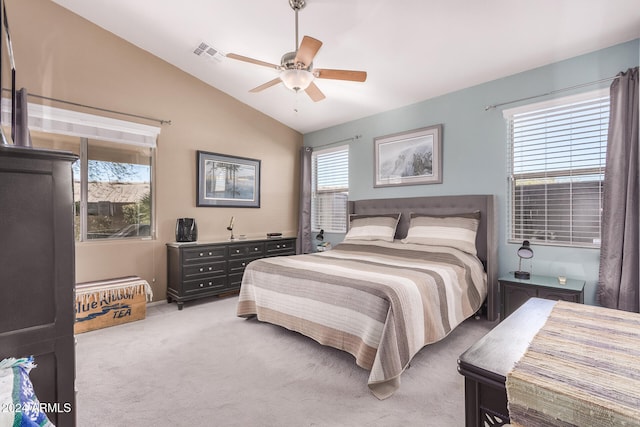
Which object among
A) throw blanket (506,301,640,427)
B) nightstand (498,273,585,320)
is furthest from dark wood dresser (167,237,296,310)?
throw blanket (506,301,640,427)

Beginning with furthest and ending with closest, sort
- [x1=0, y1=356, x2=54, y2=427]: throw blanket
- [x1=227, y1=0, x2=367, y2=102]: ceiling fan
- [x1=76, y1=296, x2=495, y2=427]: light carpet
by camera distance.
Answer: [x1=227, y1=0, x2=367, y2=102]: ceiling fan
[x1=76, y1=296, x2=495, y2=427]: light carpet
[x1=0, y1=356, x2=54, y2=427]: throw blanket

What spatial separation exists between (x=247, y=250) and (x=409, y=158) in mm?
2684

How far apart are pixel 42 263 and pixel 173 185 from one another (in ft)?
11.3

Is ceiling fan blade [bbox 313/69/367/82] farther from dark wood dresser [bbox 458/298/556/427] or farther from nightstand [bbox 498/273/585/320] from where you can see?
nightstand [bbox 498/273/585/320]

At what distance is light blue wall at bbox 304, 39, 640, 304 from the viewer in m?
2.94

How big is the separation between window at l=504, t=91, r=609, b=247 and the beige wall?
3.58 metres

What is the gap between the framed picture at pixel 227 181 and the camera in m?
4.41

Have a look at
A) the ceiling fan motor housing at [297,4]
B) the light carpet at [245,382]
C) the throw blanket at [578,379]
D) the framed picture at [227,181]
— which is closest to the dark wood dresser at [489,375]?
the throw blanket at [578,379]

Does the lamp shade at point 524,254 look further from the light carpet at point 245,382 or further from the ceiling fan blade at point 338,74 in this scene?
the ceiling fan blade at point 338,74

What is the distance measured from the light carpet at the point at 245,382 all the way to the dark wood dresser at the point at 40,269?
97 cm

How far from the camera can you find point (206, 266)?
3.99m

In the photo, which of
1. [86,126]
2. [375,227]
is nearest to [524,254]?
[375,227]

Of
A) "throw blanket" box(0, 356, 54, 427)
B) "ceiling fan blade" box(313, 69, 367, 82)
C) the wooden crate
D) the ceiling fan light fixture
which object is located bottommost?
the wooden crate

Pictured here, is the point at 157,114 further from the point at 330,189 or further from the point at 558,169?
the point at 558,169
